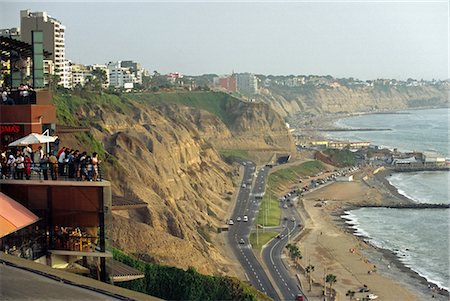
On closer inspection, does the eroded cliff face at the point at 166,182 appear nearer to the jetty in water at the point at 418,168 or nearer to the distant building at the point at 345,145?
the jetty in water at the point at 418,168

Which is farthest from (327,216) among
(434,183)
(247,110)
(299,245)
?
(247,110)

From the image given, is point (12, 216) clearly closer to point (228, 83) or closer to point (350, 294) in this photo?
point (350, 294)

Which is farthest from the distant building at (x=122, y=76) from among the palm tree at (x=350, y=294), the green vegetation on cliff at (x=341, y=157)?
the palm tree at (x=350, y=294)

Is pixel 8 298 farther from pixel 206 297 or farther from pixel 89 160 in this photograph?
pixel 206 297

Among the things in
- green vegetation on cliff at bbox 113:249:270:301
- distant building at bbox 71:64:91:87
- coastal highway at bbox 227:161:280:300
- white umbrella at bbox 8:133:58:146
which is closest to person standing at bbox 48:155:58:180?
white umbrella at bbox 8:133:58:146

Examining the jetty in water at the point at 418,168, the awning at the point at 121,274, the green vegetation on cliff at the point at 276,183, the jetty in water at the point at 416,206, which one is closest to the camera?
the awning at the point at 121,274

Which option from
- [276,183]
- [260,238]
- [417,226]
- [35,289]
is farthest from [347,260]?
[35,289]
